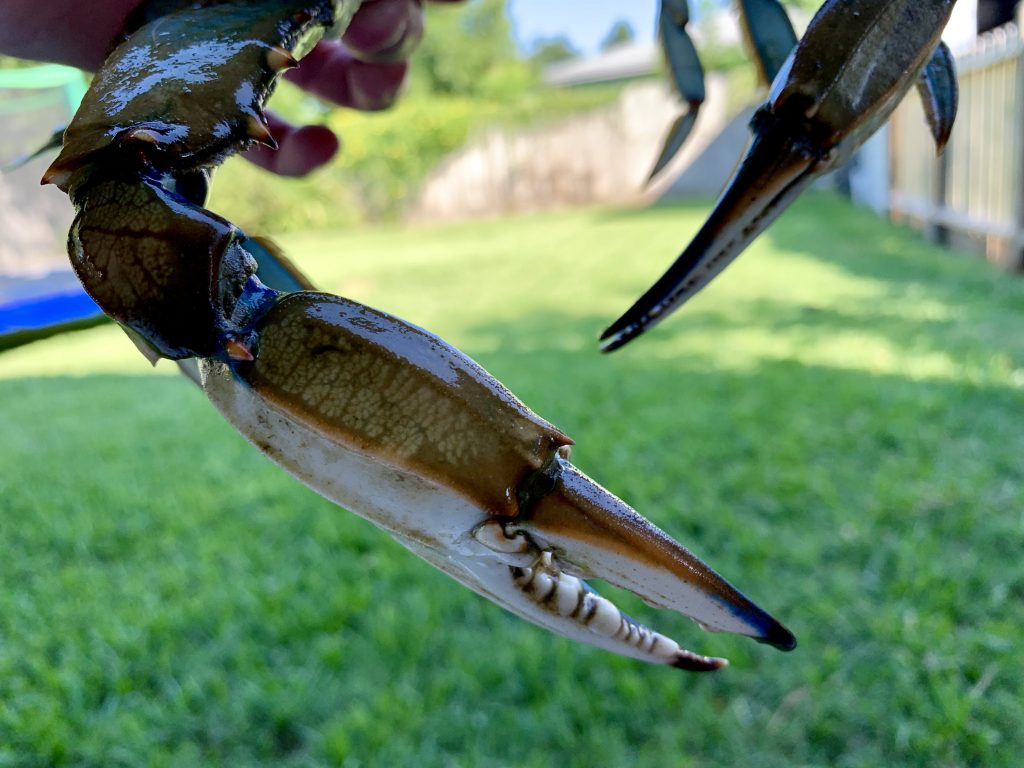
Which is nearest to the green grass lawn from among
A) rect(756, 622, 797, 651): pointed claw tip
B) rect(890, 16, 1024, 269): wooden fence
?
rect(756, 622, 797, 651): pointed claw tip

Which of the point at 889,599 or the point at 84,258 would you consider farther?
the point at 889,599

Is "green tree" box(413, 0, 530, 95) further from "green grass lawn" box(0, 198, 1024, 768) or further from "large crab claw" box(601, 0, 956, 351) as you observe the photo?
"large crab claw" box(601, 0, 956, 351)

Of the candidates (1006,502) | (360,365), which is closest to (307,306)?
(360,365)

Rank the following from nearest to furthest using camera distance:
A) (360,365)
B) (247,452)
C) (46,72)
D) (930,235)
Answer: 1. (360,365)
2. (46,72)
3. (247,452)
4. (930,235)

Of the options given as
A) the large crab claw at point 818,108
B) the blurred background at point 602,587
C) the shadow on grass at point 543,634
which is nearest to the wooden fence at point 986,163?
the blurred background at point 602,587

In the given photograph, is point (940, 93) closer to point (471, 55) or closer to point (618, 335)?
point (618, 335)

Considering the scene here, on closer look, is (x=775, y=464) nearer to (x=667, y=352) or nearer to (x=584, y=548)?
(x=667, y=352)
